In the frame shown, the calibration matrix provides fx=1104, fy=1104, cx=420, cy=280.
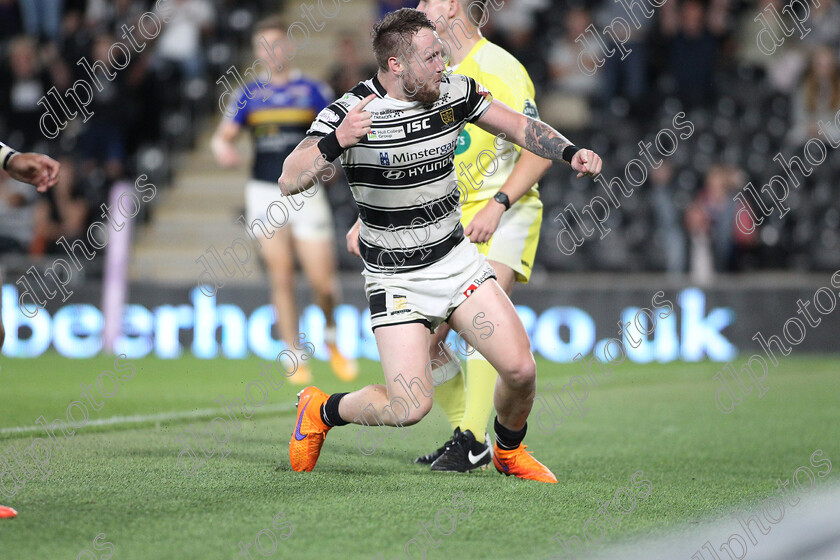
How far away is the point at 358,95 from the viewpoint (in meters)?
4.51

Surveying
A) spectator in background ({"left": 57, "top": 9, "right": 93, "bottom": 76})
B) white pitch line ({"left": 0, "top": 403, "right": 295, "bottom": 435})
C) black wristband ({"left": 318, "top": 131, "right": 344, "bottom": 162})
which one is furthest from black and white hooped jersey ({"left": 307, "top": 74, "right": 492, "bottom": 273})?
spectator in background ({"left": 57, "top": 9, "right": 93, "bottom": 76})

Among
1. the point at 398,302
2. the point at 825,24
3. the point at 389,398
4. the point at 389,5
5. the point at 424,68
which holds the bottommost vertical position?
the point at 389,398

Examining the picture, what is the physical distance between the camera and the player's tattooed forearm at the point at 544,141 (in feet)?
15.0

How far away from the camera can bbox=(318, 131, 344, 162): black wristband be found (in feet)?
13.5

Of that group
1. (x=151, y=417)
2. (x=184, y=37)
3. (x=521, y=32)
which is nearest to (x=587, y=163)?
(x=151, y=417)

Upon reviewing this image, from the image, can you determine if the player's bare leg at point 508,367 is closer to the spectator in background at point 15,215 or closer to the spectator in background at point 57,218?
the spectator in background at point 57,218

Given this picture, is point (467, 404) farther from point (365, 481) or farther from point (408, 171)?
point (408, 171)

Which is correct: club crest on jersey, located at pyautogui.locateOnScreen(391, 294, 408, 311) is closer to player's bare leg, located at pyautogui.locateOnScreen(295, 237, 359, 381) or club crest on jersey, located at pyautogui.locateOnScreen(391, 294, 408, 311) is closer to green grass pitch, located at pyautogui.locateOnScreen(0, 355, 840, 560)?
green grass pitch, located at pyautogui.locateOnScreen(0, 355, 840, 560)

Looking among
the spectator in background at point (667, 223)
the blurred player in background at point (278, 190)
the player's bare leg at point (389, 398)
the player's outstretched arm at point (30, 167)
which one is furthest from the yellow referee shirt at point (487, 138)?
the spectator in background at point (667, 223)

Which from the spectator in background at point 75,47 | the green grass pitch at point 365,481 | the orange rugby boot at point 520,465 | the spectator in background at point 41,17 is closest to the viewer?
the green grass pitch at point 365,481

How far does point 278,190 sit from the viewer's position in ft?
30.5

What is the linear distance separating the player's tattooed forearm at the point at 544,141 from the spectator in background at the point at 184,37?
11.4m

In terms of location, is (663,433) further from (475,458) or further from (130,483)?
(130,483)

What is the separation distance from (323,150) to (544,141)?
1001mm
